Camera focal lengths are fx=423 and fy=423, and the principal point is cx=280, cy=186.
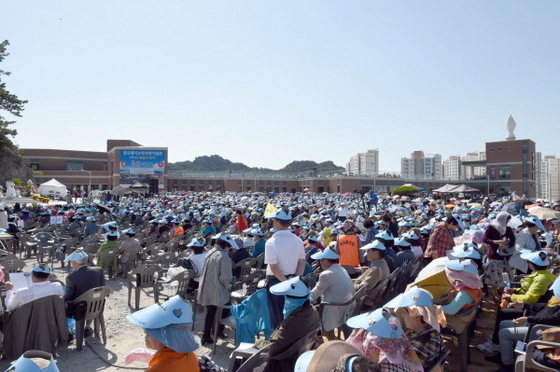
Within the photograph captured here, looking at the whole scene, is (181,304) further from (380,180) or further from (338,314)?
(380,180)

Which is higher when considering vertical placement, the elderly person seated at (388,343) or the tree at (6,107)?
the tree at (6,107)

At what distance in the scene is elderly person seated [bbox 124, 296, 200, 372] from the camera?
8.00ft

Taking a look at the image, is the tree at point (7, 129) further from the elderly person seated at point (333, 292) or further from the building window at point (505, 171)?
the building window at point (505, 171)

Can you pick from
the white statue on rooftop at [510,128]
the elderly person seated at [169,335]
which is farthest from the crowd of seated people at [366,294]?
the white statue on rooftop at [510,128]

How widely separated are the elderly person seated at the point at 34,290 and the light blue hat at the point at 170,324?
2920 millimetres

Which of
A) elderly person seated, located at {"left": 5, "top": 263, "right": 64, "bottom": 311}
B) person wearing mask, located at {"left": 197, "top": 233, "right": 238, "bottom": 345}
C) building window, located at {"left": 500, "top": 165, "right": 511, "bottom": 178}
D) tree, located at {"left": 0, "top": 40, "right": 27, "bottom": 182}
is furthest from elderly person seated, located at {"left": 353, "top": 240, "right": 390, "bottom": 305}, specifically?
building window, located at {"left": 500, "top": 165, "right": 511, "bottom": 178}

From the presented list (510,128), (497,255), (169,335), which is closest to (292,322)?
(169,335)

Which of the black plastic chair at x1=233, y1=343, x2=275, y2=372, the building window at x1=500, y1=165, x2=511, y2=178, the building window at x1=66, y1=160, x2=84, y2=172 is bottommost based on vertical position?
the black plastic chair at x1=233, y1=343, x2=275, y2=372

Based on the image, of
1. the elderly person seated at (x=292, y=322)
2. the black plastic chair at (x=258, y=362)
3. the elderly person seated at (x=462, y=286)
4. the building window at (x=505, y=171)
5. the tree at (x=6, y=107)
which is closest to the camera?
the black plastic chair at (x=258, y=362)

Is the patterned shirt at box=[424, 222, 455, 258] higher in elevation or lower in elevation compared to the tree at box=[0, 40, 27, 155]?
lower

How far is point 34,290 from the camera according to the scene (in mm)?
4762

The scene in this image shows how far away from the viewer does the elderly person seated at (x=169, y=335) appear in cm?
244

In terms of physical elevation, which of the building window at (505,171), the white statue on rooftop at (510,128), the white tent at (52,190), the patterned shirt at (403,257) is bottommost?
the patterned shirt at (403,257)

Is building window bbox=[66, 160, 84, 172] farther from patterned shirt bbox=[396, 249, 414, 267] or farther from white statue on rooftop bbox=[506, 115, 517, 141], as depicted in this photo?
patterned shirt bbox=[396, 249, 414, 267]
